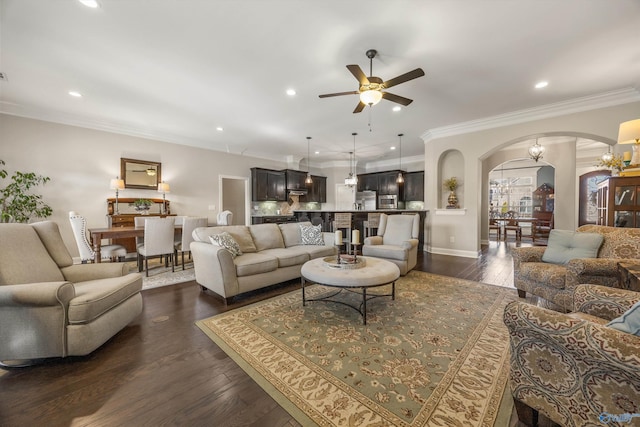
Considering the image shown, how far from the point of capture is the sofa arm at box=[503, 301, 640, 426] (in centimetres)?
85

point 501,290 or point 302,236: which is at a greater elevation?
point 302,236

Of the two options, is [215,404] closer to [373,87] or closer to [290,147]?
[373,87]

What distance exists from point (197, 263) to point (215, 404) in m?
2.03

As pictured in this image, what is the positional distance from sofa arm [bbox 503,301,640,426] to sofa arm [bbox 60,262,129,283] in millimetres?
3146

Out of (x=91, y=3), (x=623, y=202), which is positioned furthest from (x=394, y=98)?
(x=623, y=202)

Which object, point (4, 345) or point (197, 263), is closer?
point (4, 345)

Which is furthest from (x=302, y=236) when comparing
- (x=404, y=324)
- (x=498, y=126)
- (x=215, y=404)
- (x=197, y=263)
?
(x=498, y=126)

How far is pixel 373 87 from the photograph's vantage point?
8.80 feet

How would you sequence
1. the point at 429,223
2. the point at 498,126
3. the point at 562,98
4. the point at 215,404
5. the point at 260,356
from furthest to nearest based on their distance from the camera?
the point at 429,223, the point at 498,126, the point at 562,98, the point at 260,356, the point at 215,404

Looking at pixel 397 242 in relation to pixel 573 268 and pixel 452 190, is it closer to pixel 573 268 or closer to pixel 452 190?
pixel 573 268

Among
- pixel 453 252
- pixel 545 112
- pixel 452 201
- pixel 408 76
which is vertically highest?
pixel 545 112

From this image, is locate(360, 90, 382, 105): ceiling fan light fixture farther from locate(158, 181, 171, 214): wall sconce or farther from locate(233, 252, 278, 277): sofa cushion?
locate(158, 181, 171, 214): wall sconce

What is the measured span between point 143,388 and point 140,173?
5.21m

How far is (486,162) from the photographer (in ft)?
22.7
